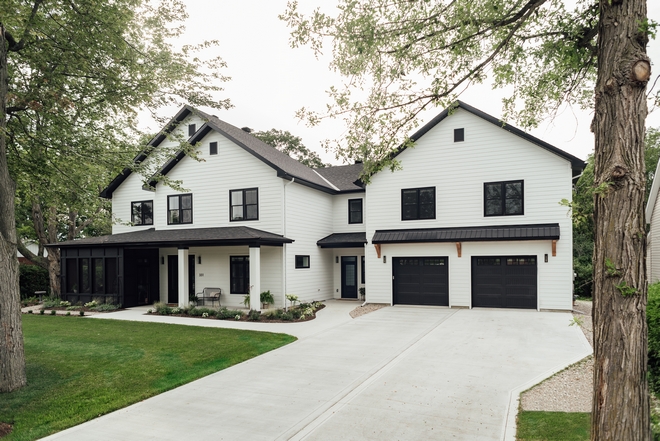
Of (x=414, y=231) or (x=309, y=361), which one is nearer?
(x=309, y=361)

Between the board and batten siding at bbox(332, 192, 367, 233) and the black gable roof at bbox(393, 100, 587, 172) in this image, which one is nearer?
the black gable roof at bbox(393, 100, 587, 172)

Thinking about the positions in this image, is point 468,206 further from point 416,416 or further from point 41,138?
point 41,138

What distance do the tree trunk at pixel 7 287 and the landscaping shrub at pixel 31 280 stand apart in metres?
18.0

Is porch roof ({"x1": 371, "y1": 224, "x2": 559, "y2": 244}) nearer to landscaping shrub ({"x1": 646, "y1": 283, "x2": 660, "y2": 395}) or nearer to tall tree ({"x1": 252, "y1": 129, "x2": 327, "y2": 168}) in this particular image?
landscaping shrub ({"x1": 646, "y1": 283, "x2": 660, "y2": 395})

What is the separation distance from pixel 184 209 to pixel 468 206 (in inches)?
515

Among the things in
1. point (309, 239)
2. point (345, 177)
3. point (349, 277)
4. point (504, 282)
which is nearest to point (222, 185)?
point (309, 239)

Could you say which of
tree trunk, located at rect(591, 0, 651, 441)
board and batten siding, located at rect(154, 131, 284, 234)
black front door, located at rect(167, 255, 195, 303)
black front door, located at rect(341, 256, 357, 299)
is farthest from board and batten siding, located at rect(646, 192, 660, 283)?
black front door, located at rect(167, 255, 195, 303)

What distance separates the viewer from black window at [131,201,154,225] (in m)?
21.7

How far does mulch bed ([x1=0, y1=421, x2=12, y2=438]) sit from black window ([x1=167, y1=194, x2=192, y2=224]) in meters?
14.2

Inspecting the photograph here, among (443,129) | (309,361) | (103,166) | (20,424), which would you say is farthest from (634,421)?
(443,129)

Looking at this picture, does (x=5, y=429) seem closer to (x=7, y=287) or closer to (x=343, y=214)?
(x=7, y=287)

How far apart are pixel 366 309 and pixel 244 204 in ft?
23.3

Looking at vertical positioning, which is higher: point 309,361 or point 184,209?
point 184,209

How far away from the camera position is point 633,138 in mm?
3889
